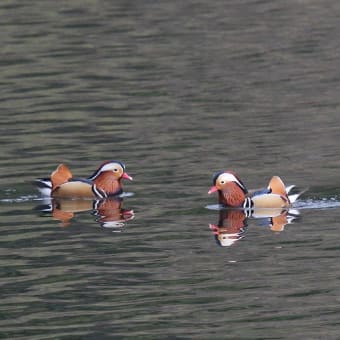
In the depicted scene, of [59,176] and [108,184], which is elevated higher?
[59,176]

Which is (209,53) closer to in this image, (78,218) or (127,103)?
(127,103)

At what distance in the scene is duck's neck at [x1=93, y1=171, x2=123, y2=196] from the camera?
73.0ft

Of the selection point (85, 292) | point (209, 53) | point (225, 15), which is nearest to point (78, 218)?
point (85, 292)

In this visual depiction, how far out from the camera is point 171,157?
963 inches

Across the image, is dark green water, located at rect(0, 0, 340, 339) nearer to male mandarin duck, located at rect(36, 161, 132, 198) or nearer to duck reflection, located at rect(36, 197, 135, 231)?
duck reflection, located at rect(36, 197, 135, 231)

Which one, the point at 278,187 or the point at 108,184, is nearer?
the point at 278,187

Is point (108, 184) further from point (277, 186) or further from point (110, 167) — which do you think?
point (277, 186)

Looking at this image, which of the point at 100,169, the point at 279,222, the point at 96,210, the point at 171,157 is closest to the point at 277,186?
the point at 279,222

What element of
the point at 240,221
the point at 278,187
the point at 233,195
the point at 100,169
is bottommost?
the point at 240,221

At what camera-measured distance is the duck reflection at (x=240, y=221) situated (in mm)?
19016

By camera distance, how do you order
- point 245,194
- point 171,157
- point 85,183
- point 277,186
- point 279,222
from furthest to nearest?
1. point 171,157
2. point 85,183
3. point 245,194
4. point 277,186
5. point 279,222

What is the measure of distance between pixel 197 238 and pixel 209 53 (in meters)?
19.3

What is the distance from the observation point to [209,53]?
37.8m

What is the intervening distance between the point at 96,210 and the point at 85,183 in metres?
0.84
